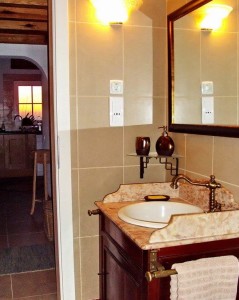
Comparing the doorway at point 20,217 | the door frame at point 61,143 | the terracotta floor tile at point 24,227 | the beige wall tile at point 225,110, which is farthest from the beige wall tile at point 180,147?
the terracotta floor tile at point 24,227

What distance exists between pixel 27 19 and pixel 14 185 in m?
3.65

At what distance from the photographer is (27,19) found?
12.7ft

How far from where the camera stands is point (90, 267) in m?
2.15

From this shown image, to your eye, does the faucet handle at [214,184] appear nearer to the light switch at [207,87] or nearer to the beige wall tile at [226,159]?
the beige wall tile at [226,159]

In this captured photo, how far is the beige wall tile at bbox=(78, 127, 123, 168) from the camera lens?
2.07 m

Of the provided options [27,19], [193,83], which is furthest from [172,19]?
[27,19]

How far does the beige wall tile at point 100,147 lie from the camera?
2.07m

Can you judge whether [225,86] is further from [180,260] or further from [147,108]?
[180,260]

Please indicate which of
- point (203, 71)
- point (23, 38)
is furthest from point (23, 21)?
point (203, 71)

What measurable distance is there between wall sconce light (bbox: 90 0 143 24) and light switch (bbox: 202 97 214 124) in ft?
2.17

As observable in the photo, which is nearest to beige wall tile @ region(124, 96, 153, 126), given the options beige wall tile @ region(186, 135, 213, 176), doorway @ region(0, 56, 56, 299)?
beige wall tile @ region(186, 135, 213, 176)

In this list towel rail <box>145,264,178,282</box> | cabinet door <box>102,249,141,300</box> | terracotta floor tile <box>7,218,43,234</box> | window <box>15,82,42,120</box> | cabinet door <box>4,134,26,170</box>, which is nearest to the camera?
towel rail <box>145,264,178,282</box>

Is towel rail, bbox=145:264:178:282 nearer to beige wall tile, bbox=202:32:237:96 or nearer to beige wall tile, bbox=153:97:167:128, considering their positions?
beige wall tile, bbox=202:32:237:96

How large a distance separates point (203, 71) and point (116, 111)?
550 millimetres
